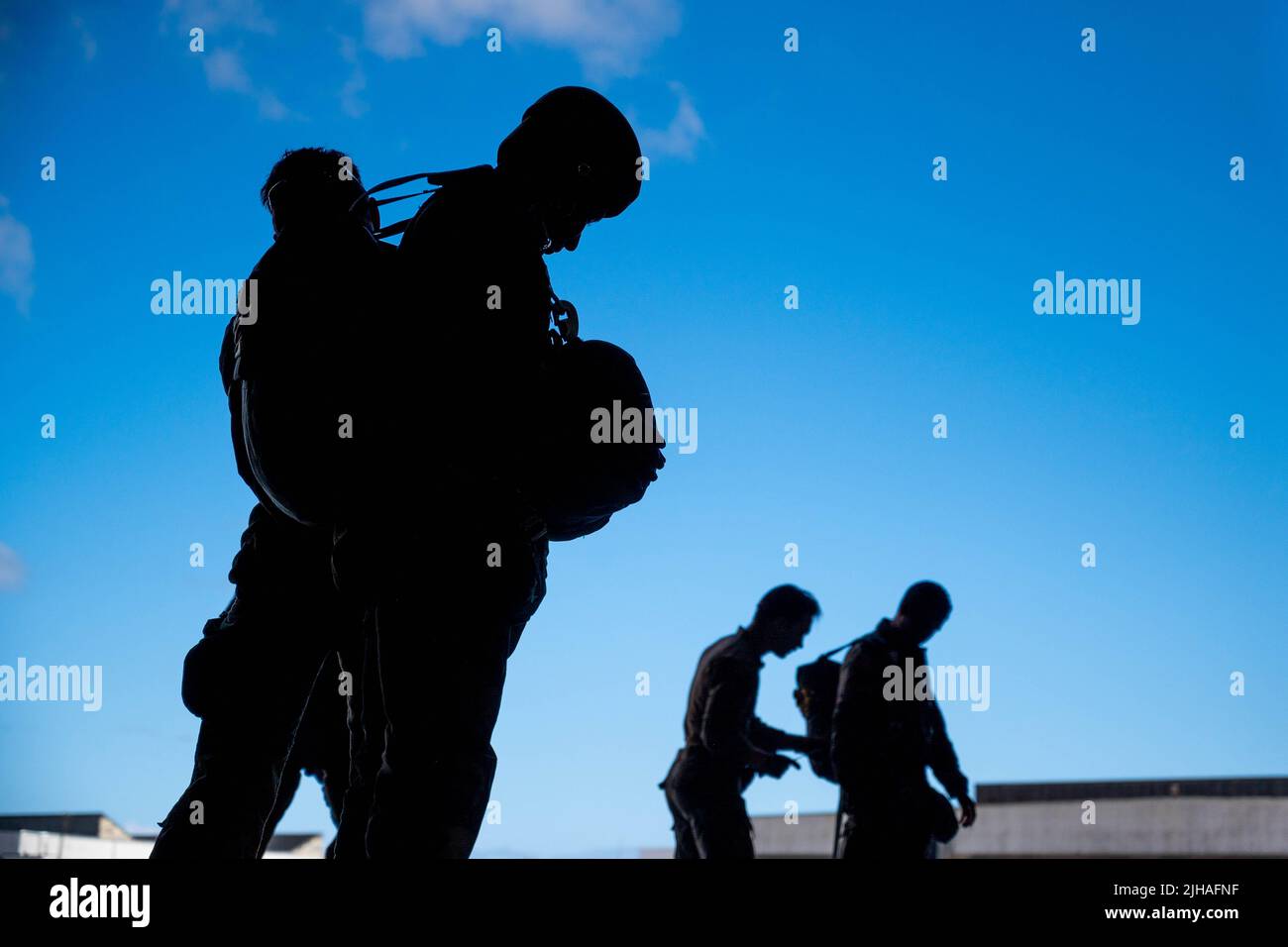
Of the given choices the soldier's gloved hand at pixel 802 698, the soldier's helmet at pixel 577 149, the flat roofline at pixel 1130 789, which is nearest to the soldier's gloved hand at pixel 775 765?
the soldier's gloved hand at pixel 802 698

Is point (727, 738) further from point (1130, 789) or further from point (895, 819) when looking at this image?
point (1130, 789)

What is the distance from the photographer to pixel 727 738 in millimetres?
5418

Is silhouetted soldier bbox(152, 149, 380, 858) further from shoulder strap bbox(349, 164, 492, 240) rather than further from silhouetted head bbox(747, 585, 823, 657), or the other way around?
silhouetted head bbox(747, 585, 823, 657)

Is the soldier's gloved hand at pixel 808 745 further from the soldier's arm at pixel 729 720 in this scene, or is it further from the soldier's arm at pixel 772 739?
the soldier's arm at pixel 729 720

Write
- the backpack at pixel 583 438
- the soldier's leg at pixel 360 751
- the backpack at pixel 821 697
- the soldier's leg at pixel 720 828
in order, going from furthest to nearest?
1. the backpack at pixel 821 697
2. the soldier's leg at pixel 720 828
3. the soldier's leg at pixel 360 751
4. the backpack at pixel 583 438

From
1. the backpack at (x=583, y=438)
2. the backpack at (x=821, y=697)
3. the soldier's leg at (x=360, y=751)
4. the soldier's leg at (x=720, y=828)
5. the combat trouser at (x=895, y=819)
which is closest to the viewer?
the backpack at (x=583, y=438)

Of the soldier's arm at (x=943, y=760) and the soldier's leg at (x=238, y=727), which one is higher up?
the soldier's leg at (x=238, y=727)

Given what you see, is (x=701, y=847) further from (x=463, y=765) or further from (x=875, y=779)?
(x=463, y=765)

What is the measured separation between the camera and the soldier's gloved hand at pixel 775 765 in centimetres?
559

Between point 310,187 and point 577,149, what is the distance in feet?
1.53

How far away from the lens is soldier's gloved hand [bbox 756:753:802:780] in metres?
5.59

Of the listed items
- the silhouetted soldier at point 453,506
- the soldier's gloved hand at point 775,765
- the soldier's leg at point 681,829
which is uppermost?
the silhouetted soldier at point 453,506
